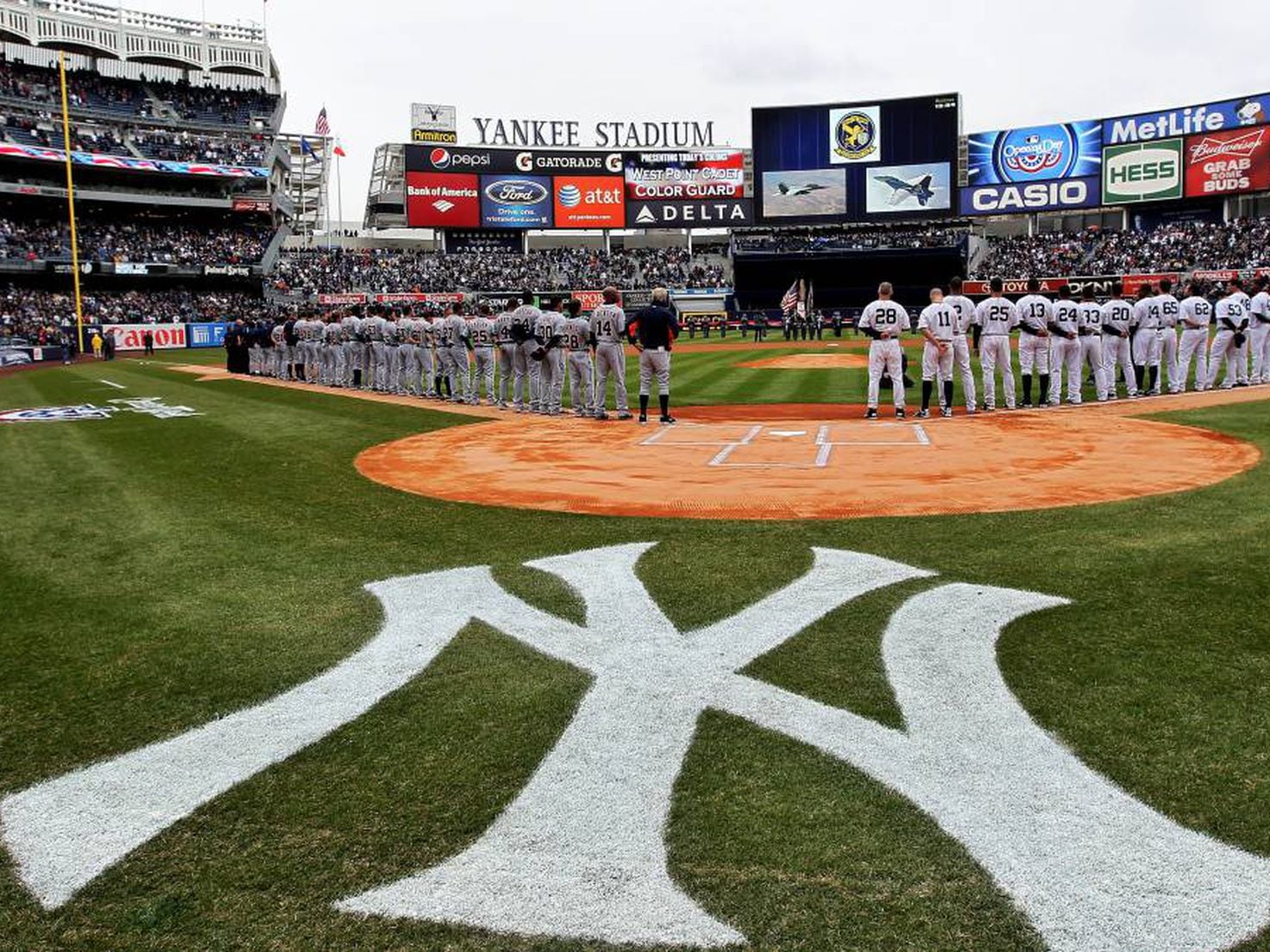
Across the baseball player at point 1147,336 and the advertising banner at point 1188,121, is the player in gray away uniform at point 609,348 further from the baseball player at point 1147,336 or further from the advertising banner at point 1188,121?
the advertising banner at point 1188,121

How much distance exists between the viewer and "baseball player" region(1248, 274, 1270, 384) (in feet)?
56.9

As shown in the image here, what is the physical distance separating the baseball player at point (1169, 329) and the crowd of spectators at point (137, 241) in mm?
54885

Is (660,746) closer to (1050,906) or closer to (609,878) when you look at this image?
(609,878)

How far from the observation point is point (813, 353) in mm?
31797

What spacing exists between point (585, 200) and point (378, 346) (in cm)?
4772

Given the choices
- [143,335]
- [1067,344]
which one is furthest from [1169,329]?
[143,335]

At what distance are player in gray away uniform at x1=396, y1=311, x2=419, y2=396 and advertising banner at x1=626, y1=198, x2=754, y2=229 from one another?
1856 inches

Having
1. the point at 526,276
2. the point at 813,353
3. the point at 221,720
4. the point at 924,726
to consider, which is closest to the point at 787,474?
the point at 924,726

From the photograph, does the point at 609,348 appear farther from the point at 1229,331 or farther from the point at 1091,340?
the point at 1229,331

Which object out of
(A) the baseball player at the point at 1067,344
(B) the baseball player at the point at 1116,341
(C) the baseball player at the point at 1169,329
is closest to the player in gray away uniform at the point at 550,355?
(A) the baseball player at the point at 1067,344

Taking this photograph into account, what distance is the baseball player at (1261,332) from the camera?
56.9 feet

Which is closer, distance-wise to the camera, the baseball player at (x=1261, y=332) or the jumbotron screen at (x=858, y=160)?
the baseball player at (x=1261, y=332)

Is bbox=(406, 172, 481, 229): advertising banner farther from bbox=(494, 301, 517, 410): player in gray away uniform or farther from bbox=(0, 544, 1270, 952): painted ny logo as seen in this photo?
bbox=(0, 544, 1270, 952): painted ny logo

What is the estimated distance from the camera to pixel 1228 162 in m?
54.0
